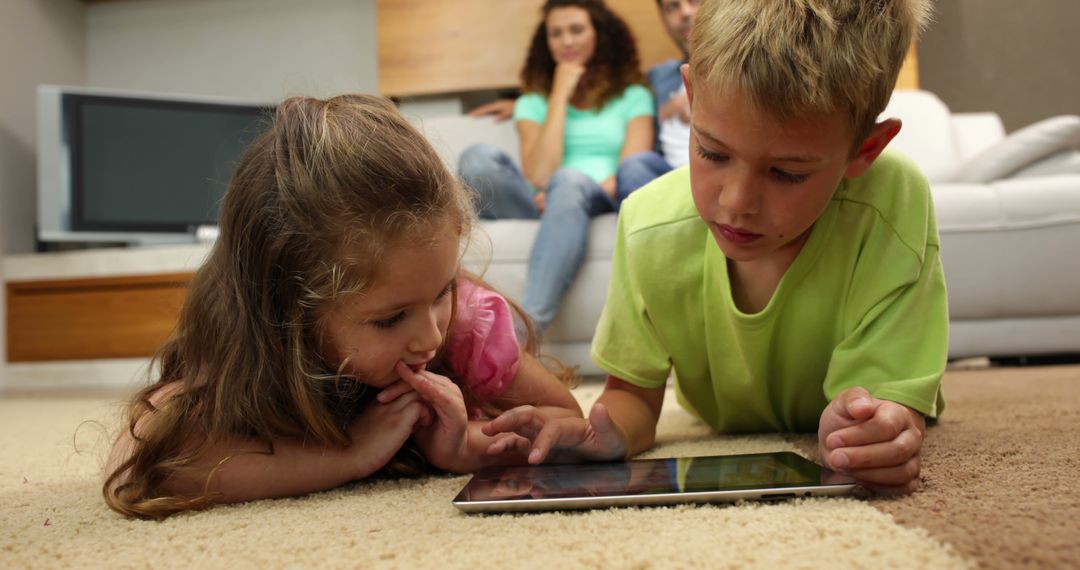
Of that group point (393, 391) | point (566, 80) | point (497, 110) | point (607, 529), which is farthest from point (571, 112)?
point (607, 529)

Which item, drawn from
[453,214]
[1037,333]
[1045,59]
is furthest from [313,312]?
[1045,59]

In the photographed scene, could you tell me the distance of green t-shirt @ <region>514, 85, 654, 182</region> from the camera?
2.36 m

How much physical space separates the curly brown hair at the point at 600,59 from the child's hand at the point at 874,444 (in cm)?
183

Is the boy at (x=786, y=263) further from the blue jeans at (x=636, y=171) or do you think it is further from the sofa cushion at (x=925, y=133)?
the sofa cushion at (x=925, y=133)

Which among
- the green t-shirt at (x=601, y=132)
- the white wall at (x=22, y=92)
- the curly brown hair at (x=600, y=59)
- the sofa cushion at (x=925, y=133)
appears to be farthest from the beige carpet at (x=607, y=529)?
the white wall at (x=22, y=92)

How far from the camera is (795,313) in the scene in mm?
832

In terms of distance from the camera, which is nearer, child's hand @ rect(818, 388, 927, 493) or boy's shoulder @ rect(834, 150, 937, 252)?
child's hand @ rect(818, 388, 927, 493)

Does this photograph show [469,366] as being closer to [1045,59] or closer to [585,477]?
[585,477]

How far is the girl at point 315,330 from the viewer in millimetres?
706

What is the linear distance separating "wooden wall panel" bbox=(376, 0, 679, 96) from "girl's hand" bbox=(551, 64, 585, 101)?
0.62 metres

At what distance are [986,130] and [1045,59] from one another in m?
0.54

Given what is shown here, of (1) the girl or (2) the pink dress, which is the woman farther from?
(1) the girl

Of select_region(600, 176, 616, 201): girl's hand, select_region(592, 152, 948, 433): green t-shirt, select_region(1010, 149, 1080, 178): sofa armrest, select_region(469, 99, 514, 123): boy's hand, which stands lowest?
select_region(592, 152, 948, 433): green t-shirt

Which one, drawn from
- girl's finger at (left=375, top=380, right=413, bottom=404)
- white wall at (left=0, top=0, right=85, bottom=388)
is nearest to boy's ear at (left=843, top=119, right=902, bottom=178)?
girl's finger at (left=375, top=380, right=413, bottom=404)
